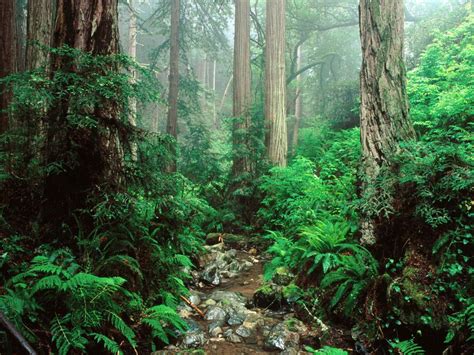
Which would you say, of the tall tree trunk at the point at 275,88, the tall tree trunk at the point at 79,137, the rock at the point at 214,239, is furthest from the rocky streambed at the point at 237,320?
the tall tree trunk at the point at 275,88

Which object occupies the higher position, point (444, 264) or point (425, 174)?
point (425, 174)

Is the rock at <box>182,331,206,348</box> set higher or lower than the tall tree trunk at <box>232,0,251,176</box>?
lower

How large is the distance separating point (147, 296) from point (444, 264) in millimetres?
3485

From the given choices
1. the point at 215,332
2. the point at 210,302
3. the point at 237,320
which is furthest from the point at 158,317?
the point at 210,302

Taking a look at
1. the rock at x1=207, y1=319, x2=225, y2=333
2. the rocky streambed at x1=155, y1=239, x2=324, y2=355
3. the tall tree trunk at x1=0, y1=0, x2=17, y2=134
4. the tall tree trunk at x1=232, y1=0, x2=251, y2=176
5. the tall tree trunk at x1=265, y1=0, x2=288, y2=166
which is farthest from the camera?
the tall tree trunk at x1=265, y1=0, x2=288, y2=166

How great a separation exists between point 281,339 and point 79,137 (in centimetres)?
Answer: 353

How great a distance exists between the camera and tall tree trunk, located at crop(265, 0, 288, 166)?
11.0m

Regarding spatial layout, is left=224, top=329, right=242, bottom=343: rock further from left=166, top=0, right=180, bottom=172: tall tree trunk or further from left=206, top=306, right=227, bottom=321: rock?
left=166, top=0, right=180, bottom=172: tall tree trunk

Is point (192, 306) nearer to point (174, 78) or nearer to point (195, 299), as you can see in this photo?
point (195, 299)

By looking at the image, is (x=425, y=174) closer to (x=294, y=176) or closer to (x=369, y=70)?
(x=369, y=70)

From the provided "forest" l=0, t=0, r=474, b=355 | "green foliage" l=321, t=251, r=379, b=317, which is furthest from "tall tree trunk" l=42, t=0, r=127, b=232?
"green foliage" l=321, t=251, r=379, b=317

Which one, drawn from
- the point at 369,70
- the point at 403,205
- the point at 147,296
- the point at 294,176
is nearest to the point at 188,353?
the point at 147,296

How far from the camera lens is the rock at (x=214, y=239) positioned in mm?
9258

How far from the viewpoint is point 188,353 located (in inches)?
145
